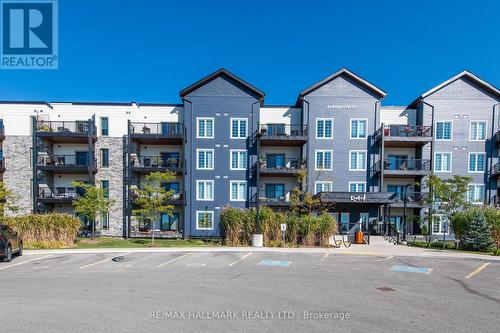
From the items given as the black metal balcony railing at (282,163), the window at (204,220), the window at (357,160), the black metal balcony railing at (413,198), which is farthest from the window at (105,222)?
the black metal balcony railing at (413,198)

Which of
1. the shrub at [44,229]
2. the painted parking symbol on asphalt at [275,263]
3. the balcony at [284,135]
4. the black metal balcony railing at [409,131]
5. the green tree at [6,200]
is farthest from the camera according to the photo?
the black metal balcony railing at [409,131]

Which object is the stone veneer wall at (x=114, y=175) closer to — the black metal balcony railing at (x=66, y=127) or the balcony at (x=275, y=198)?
the black metal balcony railing at (x=66, y=127)

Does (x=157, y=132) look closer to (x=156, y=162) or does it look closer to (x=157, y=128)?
(x=157, y=128)

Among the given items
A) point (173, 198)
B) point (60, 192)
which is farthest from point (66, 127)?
point (173, 198)

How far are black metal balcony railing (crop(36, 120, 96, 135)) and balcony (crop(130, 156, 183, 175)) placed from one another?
16.4ft

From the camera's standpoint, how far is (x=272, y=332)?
5316mm

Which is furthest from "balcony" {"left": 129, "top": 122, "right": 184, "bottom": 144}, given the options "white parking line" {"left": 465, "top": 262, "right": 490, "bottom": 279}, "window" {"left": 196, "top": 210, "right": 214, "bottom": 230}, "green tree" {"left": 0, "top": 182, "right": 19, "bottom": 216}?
"white parking line" {"left": 465, "top": 262, "right": 490, "bottom": 279}

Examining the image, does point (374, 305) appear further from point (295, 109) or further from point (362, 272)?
point (295, 109)

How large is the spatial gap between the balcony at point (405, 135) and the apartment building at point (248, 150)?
0.11 meters

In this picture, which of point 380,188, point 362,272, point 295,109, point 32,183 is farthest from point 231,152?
point 32,183

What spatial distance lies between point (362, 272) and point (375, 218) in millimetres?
16763

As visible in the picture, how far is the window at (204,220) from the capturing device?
26.0 metres

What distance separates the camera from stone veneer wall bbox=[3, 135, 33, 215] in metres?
26.0

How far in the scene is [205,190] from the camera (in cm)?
2644
